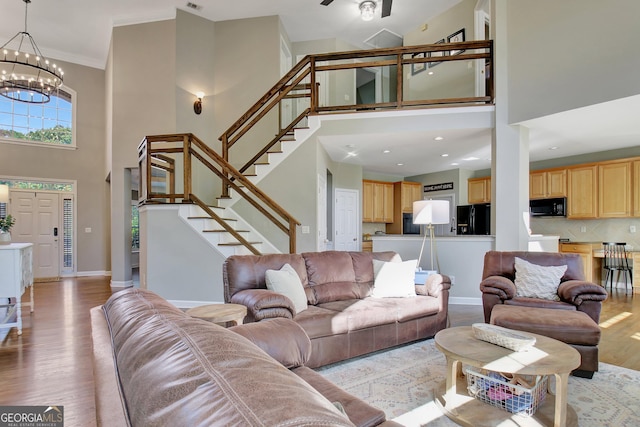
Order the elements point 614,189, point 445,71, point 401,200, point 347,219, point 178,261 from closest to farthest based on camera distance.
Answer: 1. point 178,261
2. point 614,189
3. point 445,71
4. point 347,219
5. point 401,200

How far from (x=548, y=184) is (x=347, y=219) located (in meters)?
4.23

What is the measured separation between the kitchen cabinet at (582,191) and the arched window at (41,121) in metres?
10.9

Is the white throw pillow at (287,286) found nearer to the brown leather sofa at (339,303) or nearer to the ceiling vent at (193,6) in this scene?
the brown leather sofa at (339,303)

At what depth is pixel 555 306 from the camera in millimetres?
3152

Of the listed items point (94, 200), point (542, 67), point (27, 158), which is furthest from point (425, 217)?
point (27, 158)

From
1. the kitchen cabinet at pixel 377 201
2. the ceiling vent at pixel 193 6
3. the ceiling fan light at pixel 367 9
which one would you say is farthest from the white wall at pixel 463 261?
the ceiling vent at pixel 193 6

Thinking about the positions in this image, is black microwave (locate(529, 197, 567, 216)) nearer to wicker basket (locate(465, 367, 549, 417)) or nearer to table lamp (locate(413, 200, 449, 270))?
table lamp (locate(413, 200, 449, 270))

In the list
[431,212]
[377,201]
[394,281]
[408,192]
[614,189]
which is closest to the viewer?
[394,281]

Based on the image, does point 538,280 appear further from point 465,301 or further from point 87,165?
point 87,165

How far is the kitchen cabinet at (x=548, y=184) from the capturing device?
22.1ft

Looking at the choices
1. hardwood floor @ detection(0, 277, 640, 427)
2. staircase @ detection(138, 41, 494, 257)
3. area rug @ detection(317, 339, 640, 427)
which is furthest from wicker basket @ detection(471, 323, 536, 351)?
staircase @ detection(138, 41, 494, 257)

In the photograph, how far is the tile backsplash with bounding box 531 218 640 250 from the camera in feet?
20.3

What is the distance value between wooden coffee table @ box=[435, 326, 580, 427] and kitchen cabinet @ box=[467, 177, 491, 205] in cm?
643

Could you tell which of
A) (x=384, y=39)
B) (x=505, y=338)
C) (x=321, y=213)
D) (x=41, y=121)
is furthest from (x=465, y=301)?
(x=41, y=121)
